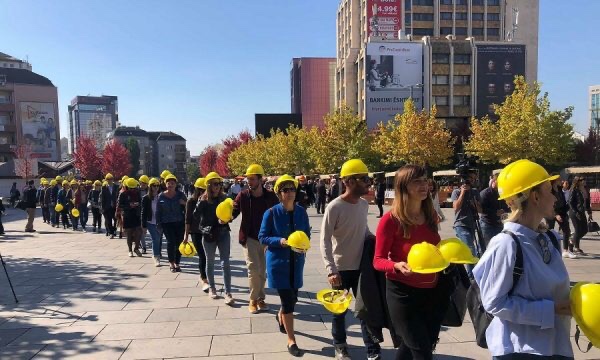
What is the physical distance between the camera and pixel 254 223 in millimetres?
5305

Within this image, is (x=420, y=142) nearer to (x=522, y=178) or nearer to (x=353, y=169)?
(x=353, y=169)

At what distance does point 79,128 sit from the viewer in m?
166

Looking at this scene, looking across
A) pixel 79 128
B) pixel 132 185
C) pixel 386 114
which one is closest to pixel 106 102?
pixel 79 128

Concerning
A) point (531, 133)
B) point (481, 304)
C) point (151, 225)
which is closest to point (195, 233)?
point (151, 225)

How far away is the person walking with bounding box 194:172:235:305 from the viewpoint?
5.91m

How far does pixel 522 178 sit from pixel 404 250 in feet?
3.42

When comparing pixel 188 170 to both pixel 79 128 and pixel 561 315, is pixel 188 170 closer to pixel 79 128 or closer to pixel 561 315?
pixel 79 128

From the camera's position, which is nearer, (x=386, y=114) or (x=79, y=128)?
(x=386, y=114)

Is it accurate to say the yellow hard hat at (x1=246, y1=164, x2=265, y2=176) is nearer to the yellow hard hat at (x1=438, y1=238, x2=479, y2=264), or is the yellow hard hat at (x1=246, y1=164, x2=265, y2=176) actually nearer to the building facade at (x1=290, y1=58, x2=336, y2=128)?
the yellow hard hat at (x1=438, y1=238, x2=479, y2=264)

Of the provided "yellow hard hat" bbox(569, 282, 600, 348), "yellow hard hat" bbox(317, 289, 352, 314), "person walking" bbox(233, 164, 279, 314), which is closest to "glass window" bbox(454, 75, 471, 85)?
"person walking" bbox(233, 164, 279, 314)

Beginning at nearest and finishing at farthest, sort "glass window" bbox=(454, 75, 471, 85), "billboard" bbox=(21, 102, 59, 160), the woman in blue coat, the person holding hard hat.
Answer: the person holding hard hat < the woman in blue coat < "glass window" bbox=(454, 75, 471, 85) < "billboard" bbox=(21, 102, 59, 160)

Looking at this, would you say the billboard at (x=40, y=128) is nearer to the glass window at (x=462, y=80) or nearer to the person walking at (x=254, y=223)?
the glass window at (x=462, y=80)

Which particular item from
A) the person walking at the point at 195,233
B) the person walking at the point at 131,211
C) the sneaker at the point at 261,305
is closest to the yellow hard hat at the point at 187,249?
the person walking at the point at 195,233

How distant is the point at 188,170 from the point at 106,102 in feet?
A: 231
